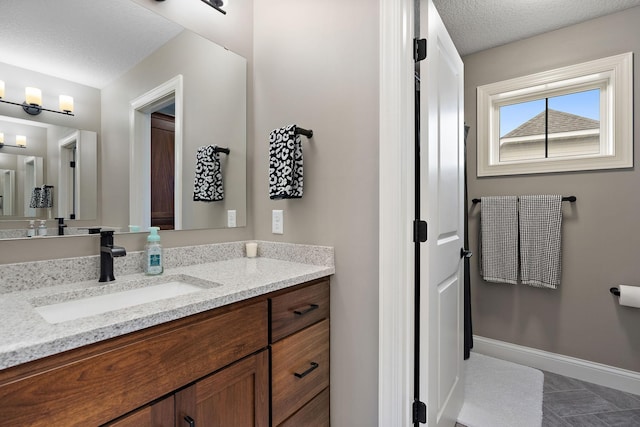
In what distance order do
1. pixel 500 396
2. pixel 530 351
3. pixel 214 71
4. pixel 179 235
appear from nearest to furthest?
pixel 179 235
pixel 214 71
pixel 500 396
pixel 530 351

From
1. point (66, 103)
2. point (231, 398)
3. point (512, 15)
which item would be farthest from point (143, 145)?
point (512, 15)

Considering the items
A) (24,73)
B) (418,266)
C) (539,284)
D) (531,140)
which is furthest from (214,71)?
(539,284)

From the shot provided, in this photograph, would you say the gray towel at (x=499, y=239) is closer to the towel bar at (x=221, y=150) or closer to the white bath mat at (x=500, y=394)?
the white bath mat at (x=500, y=394)

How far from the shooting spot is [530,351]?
93.1 inches

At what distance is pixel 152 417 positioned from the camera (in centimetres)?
77

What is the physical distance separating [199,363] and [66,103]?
3.45ft

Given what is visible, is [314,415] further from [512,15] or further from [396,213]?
[512,15]

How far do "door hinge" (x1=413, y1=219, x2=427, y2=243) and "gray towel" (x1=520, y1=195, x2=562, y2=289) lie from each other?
1553 mm

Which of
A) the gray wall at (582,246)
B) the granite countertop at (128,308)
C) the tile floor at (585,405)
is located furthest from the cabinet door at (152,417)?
the gray wall at (582,246)

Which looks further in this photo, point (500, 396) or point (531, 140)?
point (531, 140)

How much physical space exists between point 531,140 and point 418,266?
6.35 feet

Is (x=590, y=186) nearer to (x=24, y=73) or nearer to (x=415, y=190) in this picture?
(x=415, y=190)

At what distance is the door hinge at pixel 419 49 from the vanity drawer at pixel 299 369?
3.91 feet

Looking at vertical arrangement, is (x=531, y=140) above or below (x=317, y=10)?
below
